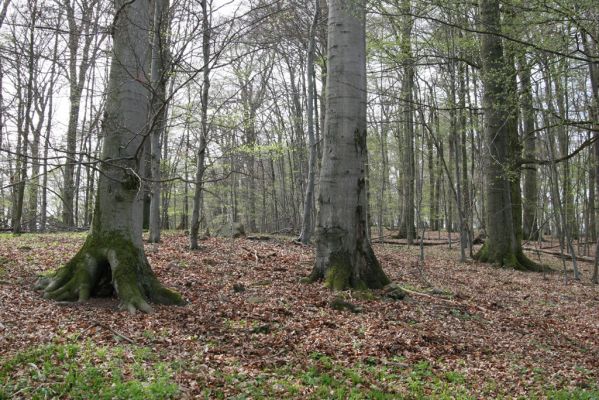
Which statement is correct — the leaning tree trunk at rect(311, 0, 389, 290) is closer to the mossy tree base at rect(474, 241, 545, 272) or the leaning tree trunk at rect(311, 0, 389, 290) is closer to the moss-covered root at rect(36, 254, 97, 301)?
the moss-covered root at rect(36, 254, 97, 301)

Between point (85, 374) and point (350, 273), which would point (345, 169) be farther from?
point (85, 374)

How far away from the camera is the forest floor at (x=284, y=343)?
3.99 m

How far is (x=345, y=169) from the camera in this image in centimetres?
743

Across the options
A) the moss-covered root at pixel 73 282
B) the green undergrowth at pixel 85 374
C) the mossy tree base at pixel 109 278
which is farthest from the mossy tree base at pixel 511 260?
the green undergrowth at pixel 85 374

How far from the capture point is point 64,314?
17.2ft

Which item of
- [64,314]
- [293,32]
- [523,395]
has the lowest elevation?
[523,395]

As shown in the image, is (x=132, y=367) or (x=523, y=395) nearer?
(x=132, y=367)

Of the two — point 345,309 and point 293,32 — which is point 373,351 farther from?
point 293,32

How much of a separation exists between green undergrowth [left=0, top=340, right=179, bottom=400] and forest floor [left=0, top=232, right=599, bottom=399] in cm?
1

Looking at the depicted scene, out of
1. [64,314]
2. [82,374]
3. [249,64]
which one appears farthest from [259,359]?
[249,64]

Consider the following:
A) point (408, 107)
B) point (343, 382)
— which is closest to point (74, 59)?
point (343, 382)

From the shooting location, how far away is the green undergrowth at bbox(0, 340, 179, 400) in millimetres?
3588

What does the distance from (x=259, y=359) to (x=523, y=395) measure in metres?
2.63

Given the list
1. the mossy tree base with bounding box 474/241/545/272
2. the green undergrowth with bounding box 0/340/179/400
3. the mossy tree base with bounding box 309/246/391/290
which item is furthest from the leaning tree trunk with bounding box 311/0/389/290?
the mossy tree base with bounding box 474/241/545/272
